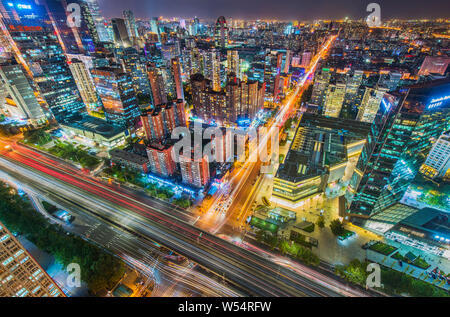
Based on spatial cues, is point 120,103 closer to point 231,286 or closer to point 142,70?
point 142,70

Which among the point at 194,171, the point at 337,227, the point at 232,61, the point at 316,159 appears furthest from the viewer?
the point at 232,61

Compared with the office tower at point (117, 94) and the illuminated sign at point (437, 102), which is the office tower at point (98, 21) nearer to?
the office tower at point (117, 94)

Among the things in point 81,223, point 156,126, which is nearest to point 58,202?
point 81,223

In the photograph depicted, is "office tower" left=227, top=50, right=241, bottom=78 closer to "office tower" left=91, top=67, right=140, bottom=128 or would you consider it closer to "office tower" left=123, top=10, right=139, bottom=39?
"office tower" left=91, top=67, right=140, bottom=128

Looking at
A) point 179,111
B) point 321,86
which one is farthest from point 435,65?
point 179,111


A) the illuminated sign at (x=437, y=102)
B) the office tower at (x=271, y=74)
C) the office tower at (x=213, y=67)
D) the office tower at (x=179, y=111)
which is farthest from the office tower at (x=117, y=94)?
the illuminated sign at (x=437, y=102)

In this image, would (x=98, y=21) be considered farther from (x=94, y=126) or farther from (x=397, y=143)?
(x=397, y=143)

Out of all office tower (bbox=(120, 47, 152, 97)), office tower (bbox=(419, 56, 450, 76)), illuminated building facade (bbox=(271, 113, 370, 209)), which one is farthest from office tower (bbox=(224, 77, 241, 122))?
office tower (bbox=(419, 56, 450, 76))
